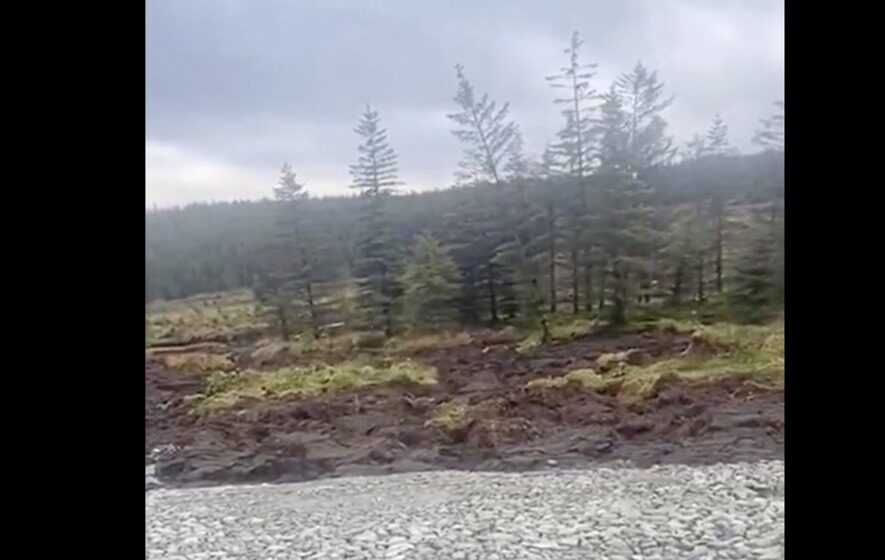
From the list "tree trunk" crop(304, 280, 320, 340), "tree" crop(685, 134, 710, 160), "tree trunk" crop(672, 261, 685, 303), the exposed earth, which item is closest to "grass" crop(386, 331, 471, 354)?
the exposed earth

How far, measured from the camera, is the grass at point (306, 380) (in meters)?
1.43

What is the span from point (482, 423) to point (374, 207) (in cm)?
44

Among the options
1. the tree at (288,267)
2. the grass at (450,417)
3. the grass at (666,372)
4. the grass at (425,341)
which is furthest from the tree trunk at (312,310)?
the grass at (666,372)

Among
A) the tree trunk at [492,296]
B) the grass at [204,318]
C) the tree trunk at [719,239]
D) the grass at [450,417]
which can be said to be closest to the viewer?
the grass at [204,318]

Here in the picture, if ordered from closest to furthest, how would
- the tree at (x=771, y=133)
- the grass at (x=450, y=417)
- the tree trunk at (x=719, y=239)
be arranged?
the tree at (x=771, y=133), the tree trunk at (x=719, y=239), the grass at (x=450, y=417)

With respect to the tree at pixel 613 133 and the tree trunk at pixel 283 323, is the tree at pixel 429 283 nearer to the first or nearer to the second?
the tree trunk at pixel 283 323

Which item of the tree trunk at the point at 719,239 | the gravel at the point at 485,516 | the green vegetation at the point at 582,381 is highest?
the tree trunk at the point at 719,239

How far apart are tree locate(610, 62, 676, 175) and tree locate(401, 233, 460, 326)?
34cm

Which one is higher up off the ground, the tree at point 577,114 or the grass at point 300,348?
the tree at point 577,114

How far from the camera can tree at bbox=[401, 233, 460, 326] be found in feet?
4.51

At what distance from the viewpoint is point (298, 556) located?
1.51 meters

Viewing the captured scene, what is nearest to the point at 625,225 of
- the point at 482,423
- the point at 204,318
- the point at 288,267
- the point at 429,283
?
the point at 429,283

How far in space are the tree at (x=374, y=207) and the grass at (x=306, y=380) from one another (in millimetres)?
130
